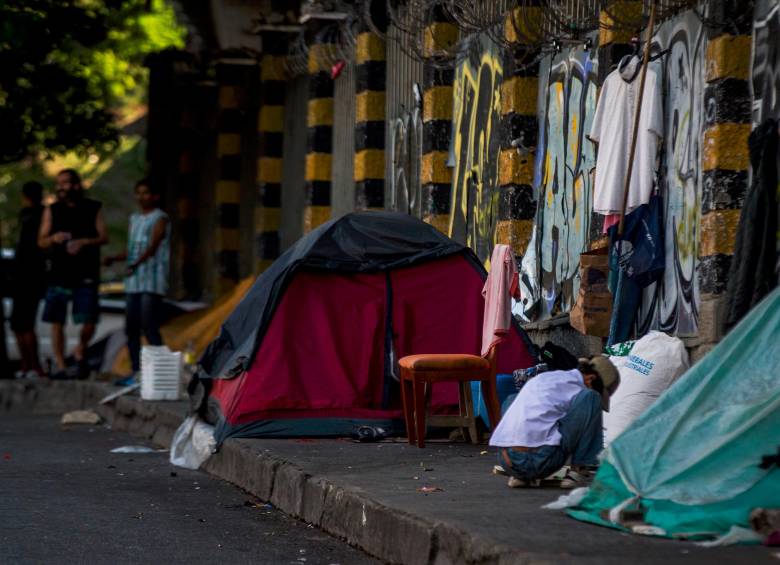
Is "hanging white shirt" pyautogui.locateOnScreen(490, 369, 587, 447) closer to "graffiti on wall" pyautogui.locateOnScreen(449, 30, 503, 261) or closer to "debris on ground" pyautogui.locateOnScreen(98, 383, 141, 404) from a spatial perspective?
"graffiti on wall" pyautogui.locateOnScreen(449, 30, 503, 261)

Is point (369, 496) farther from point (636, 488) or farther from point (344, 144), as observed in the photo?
point (344, 144)

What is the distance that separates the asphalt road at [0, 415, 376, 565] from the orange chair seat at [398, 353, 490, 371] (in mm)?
1216

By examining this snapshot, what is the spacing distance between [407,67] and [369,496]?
881 cm

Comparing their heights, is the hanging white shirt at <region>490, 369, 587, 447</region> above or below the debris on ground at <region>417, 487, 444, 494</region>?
above

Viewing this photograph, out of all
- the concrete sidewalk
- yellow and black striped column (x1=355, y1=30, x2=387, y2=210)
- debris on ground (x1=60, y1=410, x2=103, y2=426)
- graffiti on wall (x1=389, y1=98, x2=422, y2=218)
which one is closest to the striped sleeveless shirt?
debris on ground (x1=60, y1=410, x2=103, y2=426)

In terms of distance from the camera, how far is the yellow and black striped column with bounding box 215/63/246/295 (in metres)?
22.0

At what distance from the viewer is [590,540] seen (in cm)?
607

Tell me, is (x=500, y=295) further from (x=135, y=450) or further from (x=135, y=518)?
(x=135, y=450)

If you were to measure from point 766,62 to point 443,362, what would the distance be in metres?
2.46

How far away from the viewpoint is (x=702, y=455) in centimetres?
641

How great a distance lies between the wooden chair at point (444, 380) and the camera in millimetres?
9844

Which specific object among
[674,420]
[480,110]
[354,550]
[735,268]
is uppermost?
[480,110]

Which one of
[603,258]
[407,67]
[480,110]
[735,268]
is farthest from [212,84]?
[735,268]

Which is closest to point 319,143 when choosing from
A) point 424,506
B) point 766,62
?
point 766,62
